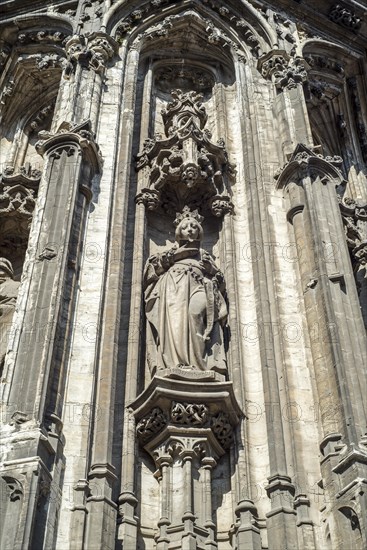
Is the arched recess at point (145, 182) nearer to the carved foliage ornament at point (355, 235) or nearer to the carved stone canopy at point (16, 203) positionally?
the carved stone canopy at point (16, 203)

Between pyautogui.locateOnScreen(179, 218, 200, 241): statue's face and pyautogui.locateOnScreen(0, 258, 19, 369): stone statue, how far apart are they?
2.12m

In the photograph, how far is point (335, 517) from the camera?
7.25 m

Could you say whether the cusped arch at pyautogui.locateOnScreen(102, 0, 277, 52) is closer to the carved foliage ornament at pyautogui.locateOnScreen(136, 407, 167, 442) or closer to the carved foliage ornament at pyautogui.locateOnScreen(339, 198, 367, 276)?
the carved foliage ornament at pyautogui.locateOnScreen(339, 198, 367, 276)

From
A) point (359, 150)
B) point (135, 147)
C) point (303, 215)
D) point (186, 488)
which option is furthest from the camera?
point (359, 150)

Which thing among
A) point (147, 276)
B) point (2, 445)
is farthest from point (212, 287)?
point (2, 445)

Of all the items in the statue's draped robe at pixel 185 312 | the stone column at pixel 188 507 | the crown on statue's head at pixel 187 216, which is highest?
the crown on statue's head at pixel 187 216

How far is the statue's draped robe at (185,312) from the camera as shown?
28.5 ft

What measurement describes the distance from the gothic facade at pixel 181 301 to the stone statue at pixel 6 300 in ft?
0.10

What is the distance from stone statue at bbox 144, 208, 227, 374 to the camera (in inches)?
342

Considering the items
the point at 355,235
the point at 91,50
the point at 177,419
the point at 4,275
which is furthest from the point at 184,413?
the point at 91,50

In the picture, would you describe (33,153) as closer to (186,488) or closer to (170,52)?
(170,52)

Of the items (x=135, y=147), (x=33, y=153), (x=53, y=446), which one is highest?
(x=33, y=153)

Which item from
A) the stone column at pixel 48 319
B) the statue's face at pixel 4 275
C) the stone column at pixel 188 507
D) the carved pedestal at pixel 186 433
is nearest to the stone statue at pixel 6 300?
the statue's face at pixel 4 275

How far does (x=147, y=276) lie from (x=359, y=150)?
6.78 metres
